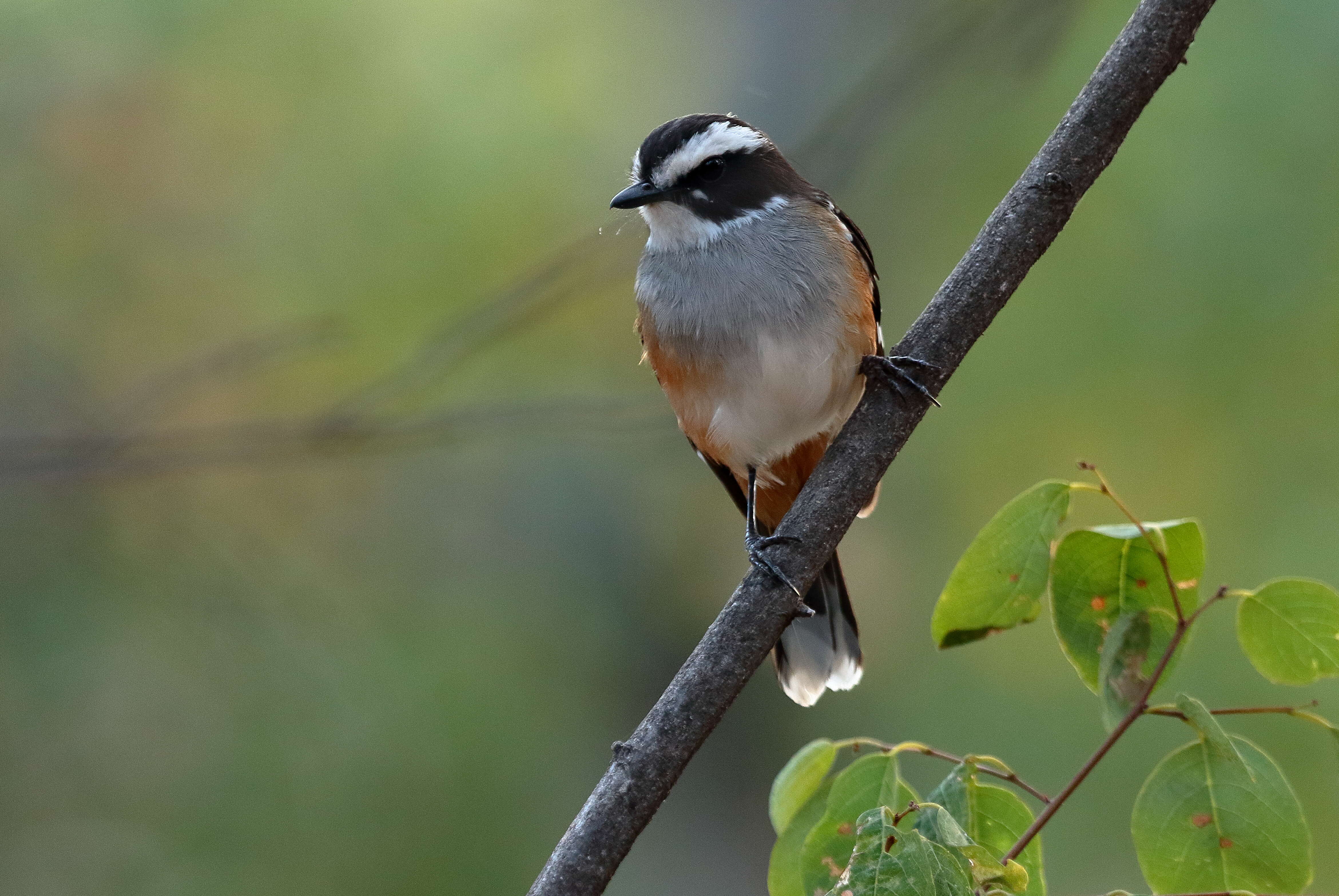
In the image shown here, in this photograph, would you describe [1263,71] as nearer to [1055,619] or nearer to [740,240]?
[740,240]

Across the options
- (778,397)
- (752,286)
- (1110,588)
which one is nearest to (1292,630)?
(1110,588)

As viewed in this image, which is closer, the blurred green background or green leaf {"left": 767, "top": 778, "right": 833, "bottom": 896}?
green leaf {"left": 767, "top": 778, "right": 833, "bottom": 896}

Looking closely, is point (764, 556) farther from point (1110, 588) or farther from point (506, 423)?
point (506, 423)

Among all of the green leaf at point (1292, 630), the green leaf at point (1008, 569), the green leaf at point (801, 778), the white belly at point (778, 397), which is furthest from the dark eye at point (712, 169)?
the green leaf at point (1292, 630)

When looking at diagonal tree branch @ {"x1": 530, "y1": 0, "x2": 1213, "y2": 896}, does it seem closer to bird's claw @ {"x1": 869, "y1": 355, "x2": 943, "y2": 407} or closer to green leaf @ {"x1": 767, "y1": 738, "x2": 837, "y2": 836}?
bird's claw @ {"x1": 869, "y1": 355, "x2": 943, "y2": 407}

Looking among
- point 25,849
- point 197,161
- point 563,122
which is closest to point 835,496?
point 563,122

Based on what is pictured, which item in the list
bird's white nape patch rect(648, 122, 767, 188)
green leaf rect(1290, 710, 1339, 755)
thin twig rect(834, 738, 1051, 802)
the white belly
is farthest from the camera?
bird's white nape patch rect(648, 122, 767, 188)

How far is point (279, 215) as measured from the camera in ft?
23.7

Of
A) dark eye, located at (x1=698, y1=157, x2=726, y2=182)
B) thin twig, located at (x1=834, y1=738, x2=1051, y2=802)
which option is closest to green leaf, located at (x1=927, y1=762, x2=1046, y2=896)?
thin twig, located at (x1=834, y1=738, x2=1051, y2=802)

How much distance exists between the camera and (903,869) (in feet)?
5.01

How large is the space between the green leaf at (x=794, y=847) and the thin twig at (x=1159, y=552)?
693mm

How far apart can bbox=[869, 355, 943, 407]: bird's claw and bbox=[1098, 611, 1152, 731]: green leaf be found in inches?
20.7

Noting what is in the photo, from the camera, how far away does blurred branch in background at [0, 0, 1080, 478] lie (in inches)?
175

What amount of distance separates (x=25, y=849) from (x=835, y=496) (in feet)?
23.4
